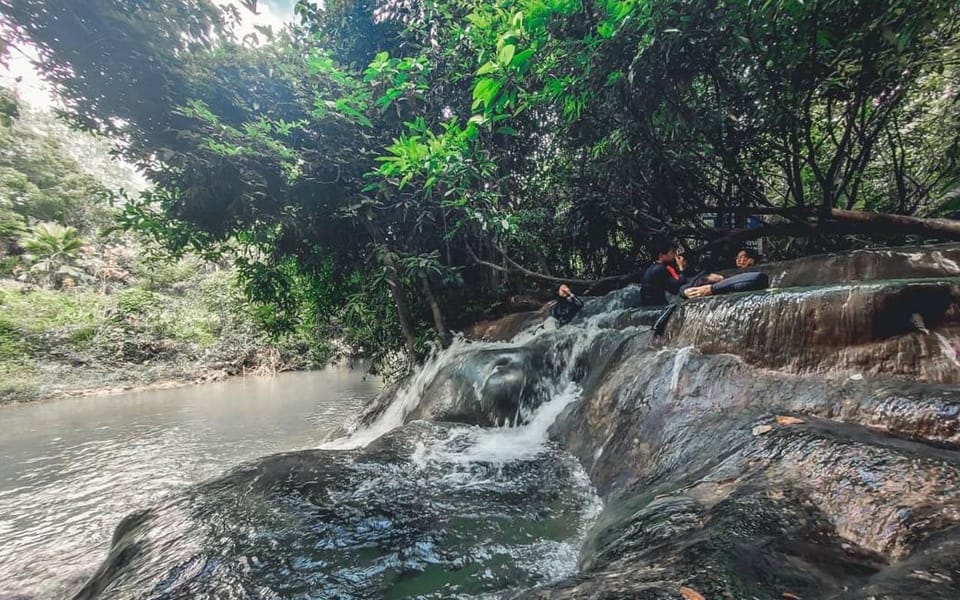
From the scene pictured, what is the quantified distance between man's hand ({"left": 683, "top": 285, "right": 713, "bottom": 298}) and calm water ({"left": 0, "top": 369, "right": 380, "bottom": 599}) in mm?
6733

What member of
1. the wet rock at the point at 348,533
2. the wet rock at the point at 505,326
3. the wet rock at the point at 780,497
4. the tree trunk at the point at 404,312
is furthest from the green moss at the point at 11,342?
the wet rock at the point at 780,497

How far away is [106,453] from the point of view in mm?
7637

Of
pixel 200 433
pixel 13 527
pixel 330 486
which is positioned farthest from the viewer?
pixel 200 433

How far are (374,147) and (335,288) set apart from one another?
161 inches

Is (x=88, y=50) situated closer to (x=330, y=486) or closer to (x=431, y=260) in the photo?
(x=431, y=260)

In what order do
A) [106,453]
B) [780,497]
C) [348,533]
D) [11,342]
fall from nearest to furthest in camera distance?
[780,497]
[348,533]
[106,453]
[11,342]

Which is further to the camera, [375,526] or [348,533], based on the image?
[375,526]

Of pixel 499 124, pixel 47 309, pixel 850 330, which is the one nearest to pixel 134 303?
pixel 47 309

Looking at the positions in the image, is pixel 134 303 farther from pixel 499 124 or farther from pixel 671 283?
pixel 671 283

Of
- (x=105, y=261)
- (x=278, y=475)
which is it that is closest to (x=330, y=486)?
(x=278, y=475)

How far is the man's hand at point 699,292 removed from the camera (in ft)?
16.1

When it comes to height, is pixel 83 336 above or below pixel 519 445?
above

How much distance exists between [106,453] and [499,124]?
9650mm

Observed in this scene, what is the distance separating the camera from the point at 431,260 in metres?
6.95
